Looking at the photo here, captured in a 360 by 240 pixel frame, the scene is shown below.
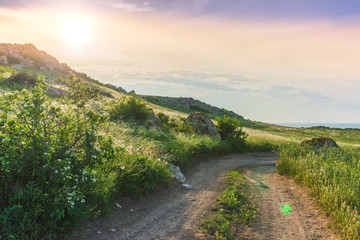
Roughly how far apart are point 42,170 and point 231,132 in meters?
20.1

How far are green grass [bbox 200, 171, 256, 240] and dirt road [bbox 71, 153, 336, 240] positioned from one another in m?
0.33

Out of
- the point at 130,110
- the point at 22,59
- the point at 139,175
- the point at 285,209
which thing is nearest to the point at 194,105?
the point at 22,59

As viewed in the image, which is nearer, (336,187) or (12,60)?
(336,187)

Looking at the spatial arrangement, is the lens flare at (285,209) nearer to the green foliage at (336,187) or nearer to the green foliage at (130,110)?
the green foliage at (336,187)

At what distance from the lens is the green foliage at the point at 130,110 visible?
73.0ft

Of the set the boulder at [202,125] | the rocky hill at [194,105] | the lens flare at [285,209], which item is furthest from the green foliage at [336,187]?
the rocky hill at [194,105]

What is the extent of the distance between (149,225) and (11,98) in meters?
4.87

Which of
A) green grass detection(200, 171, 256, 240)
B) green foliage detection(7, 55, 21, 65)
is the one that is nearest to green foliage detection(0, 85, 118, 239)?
green grass detection(200, 171, 256, 240)

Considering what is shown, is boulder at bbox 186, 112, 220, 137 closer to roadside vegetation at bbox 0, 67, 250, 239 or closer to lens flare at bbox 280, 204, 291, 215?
lens flare at bbox 280, 204, 291, 215

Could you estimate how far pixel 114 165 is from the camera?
838 centimetres

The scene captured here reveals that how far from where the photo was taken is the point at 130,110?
22.6m

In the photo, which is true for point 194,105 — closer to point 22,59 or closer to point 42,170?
point 22,59

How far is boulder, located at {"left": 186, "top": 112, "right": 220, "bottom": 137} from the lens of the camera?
23.6m

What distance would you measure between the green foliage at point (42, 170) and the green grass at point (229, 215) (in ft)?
11.1
